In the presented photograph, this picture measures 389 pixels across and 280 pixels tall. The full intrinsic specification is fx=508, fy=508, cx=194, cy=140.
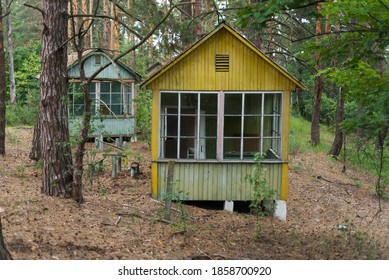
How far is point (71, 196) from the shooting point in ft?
33.8

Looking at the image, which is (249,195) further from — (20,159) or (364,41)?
(20,159)

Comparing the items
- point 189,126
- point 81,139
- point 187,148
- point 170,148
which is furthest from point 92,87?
point 81,139

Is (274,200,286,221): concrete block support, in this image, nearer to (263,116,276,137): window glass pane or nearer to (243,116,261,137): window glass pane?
(263,116,276,137): window glass pane

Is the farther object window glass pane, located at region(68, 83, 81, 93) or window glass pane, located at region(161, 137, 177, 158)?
window glass pane, located at region(161, 137, 177, 158)

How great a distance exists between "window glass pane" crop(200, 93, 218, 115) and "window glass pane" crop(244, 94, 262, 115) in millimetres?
1007

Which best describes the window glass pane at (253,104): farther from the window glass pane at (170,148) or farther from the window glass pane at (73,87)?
the window glass pane at (73,87)

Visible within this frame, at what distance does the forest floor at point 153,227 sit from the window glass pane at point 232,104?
101 inches

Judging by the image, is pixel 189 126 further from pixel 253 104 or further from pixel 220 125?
pixel 253 104

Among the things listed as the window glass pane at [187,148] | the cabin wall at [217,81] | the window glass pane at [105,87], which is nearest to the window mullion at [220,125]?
the cabin wall at [217,81]

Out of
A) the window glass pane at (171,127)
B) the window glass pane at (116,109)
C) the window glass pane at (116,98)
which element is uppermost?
the window glass pane at (116,98)

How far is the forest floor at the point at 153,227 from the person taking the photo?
26.3 feet

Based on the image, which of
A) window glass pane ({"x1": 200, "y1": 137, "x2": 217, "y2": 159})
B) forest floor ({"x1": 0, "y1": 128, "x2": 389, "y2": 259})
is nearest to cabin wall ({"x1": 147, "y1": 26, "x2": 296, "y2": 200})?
forest floor ({"x1": 0, "y1": 128, "x2": 389, "y2": 259})

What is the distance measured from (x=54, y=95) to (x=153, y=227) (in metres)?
3.19

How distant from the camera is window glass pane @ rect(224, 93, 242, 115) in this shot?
44.4ft
